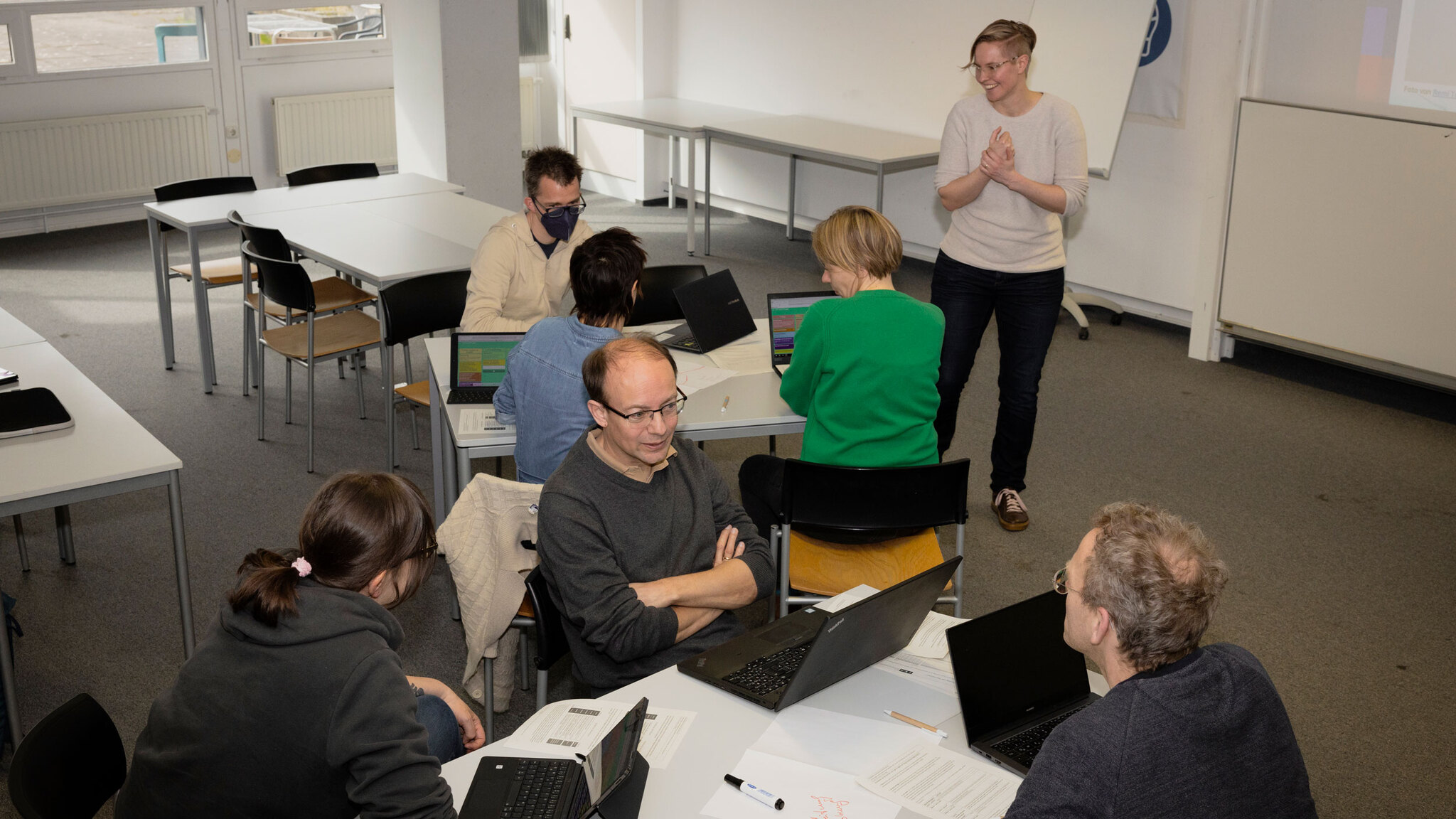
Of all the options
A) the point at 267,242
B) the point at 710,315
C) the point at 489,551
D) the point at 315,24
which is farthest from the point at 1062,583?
the point at 315,24

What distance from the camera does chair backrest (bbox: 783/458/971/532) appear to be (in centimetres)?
277

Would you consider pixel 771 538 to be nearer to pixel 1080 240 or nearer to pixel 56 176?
pixel 1080 240

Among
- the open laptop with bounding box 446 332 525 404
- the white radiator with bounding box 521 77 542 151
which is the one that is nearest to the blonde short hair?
the open laptop with bounding box 446 332 525 404

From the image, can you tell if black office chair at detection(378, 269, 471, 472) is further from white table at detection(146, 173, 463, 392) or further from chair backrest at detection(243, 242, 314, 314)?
white table at detection(146, 173, 463, 392)

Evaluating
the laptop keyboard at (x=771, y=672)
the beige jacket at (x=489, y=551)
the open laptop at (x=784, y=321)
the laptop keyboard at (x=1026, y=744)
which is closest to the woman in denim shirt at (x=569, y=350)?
the beige jacket at (x=489, y=551)

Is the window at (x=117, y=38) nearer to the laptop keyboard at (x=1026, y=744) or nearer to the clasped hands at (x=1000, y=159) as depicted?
the clasped hands at (x=1000, y=159)

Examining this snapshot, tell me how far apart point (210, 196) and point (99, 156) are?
2.62m

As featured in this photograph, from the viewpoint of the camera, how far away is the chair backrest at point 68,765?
1651mm

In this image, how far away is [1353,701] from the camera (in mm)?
3236

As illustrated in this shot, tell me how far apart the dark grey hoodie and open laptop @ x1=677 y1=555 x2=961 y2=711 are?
562 mm

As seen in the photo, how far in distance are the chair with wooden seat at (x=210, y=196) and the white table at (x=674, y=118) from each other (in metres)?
2.79

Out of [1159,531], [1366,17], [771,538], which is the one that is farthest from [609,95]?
[1159,531]

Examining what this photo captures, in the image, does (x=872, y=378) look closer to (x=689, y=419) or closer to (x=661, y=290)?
(x=689, y=419)

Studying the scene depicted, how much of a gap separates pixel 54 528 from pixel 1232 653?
390cm
